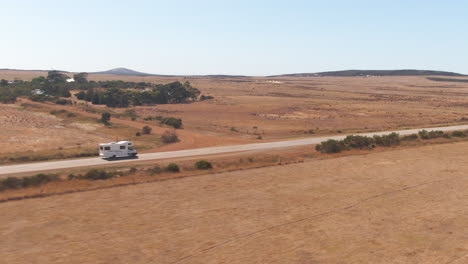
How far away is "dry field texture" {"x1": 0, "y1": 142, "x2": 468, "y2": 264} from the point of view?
2138 centimetres

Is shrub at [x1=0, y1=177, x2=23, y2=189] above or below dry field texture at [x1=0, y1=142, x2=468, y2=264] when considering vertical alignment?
above

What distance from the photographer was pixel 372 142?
180 feet

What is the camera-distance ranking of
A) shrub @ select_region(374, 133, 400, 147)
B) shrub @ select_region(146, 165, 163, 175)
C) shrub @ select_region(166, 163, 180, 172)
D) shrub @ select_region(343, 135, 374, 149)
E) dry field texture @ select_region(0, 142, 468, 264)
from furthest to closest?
shrub @ select_region(374, 133, 400, 147) → shrub @ select_region(343, 135, 374, 149) → shrub @ select_region(166, 163, 180, 172) → shrub @ select_region(146, 165, 163, 175) → dry field texture @ select_region(0, 142, 468, 264)

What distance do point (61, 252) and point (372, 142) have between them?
43.9 metres

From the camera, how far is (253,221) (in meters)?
26.4

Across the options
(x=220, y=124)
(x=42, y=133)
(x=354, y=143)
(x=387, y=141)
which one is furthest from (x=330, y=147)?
(x=42, y=133)

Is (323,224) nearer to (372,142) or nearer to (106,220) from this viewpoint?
(106,220)

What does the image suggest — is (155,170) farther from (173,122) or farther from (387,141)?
(173,122)

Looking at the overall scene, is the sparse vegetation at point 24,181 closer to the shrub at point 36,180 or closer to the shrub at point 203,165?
the shrub at point 36,180

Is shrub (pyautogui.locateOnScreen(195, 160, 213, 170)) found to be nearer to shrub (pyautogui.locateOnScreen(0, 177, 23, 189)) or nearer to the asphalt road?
the asphalt road

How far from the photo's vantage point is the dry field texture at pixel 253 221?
70.1 feet

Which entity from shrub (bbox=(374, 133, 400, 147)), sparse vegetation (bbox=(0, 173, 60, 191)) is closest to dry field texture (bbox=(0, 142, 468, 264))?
sparse vegetation (bbox=(0, 173, 60, 191))

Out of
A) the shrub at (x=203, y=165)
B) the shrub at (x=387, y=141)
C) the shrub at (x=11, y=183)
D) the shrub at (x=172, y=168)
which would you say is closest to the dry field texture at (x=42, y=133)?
the shrub at (x=172, y=168)

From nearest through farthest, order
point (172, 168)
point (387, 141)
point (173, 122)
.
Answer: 1. point (172, 168)
2. point (387, 141)
3. point (173, 122)
